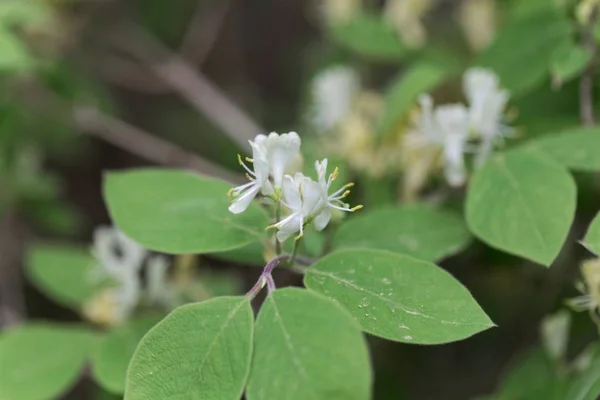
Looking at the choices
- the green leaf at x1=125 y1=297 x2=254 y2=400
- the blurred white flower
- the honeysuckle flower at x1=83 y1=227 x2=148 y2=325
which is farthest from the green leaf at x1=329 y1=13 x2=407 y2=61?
the green leaf at x1=125 y1=297 x2=254 y2=400

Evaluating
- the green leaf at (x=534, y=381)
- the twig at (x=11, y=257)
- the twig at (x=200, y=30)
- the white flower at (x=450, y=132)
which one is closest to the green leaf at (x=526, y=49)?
the white flower at (x=450, y=132)

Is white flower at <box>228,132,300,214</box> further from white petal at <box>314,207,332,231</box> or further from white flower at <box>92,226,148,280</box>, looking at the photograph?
white flower at <box>92,226,148,280</box>

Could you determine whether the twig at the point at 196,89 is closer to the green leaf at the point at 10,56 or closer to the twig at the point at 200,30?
the twig at the point at 200,30

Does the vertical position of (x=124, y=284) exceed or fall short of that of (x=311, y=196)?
it falls short

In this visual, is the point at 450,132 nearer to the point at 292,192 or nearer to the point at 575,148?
the point at 575,148

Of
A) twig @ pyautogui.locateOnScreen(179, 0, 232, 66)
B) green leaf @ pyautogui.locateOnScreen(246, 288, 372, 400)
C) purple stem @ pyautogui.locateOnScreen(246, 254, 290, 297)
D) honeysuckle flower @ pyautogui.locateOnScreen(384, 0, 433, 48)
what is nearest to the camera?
green leaf @ pyautogui.locateOnScreen(246, 288, 372, 400)

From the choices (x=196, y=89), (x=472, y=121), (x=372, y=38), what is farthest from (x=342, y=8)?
(x=472, y=121)
